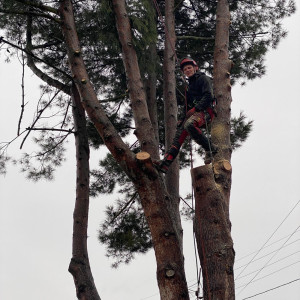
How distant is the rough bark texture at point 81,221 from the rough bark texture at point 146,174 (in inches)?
66.3

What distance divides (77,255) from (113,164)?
8.77 ft

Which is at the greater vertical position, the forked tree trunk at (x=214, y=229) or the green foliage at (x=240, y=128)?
the green foliage at (x=240, y=128)

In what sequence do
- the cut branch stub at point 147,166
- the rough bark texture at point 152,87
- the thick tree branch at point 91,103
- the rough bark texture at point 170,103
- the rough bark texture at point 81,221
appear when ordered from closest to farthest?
1. the cut branch stub at point 147,166
2. the thick tree branch at point 91,103
3. the rough bark texture at point 81,221
4. the rough bark texture at point 170,103
5. the rough bark texture at point 152,87

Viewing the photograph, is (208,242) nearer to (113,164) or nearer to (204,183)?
(204,183)

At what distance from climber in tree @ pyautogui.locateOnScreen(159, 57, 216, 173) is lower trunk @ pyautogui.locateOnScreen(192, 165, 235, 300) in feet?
2.46

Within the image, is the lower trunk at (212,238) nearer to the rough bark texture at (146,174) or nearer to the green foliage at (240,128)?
the rough bark texture at (146,174)

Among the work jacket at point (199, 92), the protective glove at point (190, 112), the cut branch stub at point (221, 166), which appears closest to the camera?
the cut branch stub at point (221, 166)

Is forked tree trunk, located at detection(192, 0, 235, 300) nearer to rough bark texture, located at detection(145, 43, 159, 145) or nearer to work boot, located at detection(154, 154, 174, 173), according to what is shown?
work boot, located at detection(154, 154, 174, 173)

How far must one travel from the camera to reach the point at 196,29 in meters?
7.69

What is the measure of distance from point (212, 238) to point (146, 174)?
723 mm

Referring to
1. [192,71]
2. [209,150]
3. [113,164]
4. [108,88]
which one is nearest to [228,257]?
[209,150]

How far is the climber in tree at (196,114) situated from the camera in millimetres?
4254

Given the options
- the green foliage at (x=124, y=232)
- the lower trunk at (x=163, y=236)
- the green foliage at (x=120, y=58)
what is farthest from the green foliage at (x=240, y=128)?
the lower trunk at (x=163, y=236)

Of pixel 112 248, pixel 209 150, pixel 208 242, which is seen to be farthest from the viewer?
pixel 112 248
